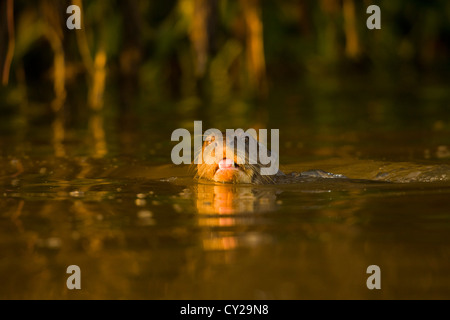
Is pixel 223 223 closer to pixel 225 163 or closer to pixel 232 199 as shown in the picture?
pixel 232 199

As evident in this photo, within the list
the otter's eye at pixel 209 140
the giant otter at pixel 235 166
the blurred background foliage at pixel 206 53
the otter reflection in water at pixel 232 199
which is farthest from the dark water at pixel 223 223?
the blurred background foliage at pixel 206 53

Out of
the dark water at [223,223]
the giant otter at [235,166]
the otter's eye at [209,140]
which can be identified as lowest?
the dark water at [223,223]

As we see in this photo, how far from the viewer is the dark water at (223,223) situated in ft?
11.6

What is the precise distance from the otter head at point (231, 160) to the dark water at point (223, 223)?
0.50ft

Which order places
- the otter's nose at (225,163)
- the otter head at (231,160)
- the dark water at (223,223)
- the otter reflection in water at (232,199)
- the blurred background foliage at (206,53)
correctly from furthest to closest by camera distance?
the blurred background foliage at (206,53)
the otter's nose at (225,163)
the otter head at (231,160)
the otter reflection in water at (232,199)
the dark water at (223,223)

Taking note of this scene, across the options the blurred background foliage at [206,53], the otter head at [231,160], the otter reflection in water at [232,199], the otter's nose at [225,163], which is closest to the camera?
the otter reflection in water at [232,199]

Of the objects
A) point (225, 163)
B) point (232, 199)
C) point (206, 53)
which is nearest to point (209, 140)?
point (225, 163)

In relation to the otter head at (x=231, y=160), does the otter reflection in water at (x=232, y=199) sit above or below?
below

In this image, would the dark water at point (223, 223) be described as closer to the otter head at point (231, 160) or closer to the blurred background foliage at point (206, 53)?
the otter head at point (231, 160)

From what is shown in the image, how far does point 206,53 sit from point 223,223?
5.67m

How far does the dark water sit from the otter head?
0.50ft

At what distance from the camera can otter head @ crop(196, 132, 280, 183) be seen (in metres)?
6.09
